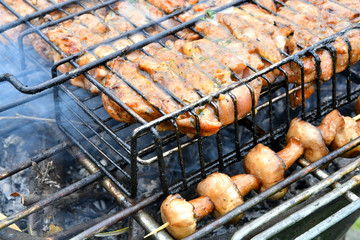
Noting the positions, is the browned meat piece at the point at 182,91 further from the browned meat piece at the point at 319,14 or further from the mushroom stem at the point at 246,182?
the browned meat piece at the point at 319,14

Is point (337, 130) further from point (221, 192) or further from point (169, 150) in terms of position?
point (169, 150)

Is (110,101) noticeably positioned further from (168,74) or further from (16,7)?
(16,7)

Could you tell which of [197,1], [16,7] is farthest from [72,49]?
[197,1]

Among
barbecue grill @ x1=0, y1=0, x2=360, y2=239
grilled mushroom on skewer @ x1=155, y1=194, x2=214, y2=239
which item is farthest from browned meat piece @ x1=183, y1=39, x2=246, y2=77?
grilled mushroom on skewer @ x1=155, y1=194, x2=214, y2=239

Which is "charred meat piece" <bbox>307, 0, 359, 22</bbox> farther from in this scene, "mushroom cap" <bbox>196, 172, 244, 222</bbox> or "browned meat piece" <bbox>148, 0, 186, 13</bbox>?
"mushroom cap" <bbox>196, 172, 244, 222</bbox>

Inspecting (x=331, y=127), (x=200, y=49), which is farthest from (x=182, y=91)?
(x=331, y=127)

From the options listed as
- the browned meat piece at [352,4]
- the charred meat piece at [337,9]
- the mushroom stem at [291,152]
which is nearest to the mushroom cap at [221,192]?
the mushroom stem at [291,152]
